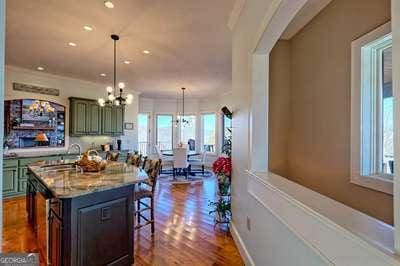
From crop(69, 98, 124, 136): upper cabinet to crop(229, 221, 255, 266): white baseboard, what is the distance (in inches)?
193

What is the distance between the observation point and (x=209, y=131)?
33.2ft

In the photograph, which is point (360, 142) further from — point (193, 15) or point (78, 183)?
point (78, 183)

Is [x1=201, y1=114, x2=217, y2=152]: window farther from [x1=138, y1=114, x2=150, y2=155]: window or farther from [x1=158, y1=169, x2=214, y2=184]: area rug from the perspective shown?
[x1=138, y1=114, x2=150, y2=155]: window

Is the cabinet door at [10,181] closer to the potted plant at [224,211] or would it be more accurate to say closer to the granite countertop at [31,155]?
the granite countertop at [31,155]

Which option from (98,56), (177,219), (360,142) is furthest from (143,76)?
(360,142)

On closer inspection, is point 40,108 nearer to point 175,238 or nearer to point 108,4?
point 108,4

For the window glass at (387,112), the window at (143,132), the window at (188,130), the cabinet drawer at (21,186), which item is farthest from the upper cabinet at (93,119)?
the window glass at (387,112)

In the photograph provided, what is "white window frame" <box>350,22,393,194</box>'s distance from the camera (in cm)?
240

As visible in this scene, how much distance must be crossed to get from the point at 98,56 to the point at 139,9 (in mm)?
2119

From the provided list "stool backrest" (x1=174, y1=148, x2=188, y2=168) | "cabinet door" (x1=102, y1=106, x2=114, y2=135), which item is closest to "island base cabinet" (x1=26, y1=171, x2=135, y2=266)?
"cabinet door" (x1=102, y1=106, x2=114, y2=135)

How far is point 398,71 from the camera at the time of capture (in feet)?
2.65

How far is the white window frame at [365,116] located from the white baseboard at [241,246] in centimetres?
131

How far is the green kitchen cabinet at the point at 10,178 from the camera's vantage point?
5051 millimetres

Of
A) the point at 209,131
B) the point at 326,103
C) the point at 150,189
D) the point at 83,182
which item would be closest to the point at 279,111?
the point at 326,103
